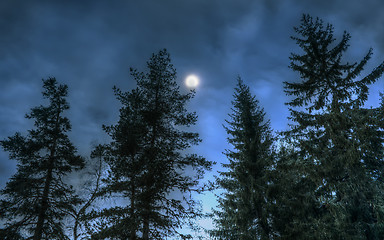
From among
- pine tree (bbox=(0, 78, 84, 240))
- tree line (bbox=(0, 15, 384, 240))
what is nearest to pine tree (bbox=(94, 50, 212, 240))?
tree line (bbox=(0, 15, 384, 240))

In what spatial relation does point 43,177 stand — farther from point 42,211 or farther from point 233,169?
point 233,169

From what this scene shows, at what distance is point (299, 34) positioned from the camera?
1309 cm

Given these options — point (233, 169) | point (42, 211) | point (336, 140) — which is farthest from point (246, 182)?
point (42, 211)

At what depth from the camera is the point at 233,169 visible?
14328 millimetres

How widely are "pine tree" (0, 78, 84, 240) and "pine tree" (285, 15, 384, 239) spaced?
13696 mm

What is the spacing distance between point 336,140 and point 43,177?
16.6 metres

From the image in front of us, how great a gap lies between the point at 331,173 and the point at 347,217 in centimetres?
195

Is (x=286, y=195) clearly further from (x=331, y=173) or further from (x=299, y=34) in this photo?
(x=299, y=34)

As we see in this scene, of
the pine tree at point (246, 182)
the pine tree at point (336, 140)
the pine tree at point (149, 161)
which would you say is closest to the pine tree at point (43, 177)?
the pine tree at point (149, 161)

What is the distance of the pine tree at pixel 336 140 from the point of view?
9.46 metres

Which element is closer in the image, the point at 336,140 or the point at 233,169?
the point at 336,140

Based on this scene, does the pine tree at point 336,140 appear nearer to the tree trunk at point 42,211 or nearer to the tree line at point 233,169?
the tree line at point 233,169

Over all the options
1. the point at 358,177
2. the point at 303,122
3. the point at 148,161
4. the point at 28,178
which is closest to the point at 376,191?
the point at 358,177

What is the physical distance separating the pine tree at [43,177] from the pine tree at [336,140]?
44.9 ft
